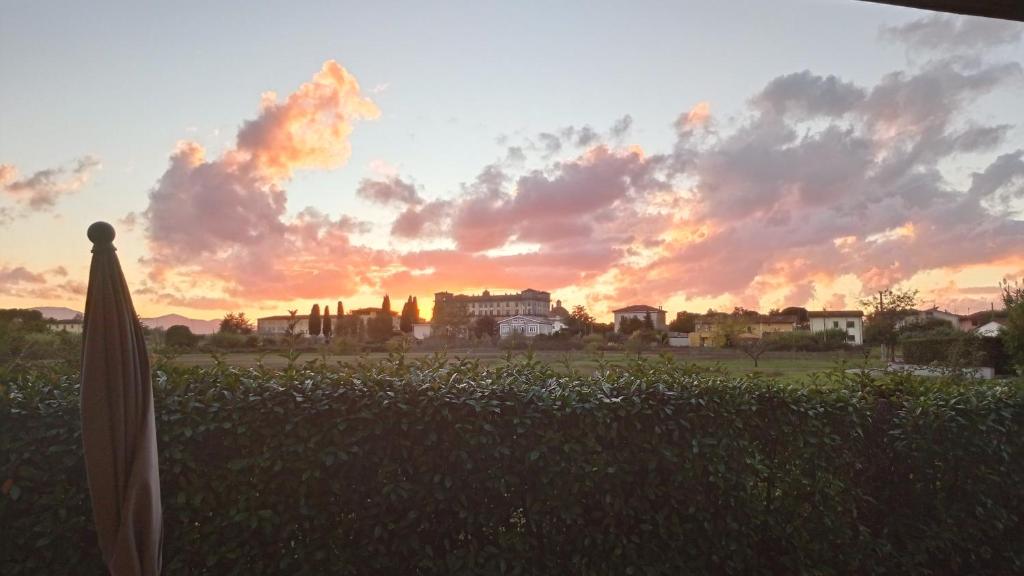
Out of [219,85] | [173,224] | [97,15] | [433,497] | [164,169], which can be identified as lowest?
[433,497]

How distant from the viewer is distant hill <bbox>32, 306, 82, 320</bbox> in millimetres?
6172

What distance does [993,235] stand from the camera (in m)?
9.76

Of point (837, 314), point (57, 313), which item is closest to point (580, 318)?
point (57, 313)


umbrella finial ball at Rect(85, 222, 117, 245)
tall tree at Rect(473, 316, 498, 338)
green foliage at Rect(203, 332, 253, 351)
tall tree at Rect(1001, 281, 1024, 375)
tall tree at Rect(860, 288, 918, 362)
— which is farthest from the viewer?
tall tree at Rect(860, 288, 918, 362)

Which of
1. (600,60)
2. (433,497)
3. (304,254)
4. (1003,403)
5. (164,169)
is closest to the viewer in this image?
A: (433,497)

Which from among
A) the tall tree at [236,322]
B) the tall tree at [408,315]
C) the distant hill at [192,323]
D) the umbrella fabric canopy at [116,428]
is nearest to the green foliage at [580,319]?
the tall tree at [408,315]

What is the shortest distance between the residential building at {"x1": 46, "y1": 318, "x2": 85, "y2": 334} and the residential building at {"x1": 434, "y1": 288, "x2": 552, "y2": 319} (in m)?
23.8

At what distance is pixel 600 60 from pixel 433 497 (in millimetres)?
6811

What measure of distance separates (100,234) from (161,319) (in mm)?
3388

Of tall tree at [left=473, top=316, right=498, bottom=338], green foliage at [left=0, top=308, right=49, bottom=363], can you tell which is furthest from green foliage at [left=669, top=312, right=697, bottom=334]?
green foliage at [left=0, top=308, right=49, bottom=363]

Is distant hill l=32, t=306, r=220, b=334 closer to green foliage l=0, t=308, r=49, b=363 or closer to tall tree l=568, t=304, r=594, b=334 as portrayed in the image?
green foliage l=0, t=308, r=49, b=363

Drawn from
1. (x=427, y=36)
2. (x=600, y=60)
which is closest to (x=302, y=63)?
(x=427, y=36)

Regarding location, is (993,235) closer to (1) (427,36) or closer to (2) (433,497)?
(1) (427,36)

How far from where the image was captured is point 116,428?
2744 millimetres
